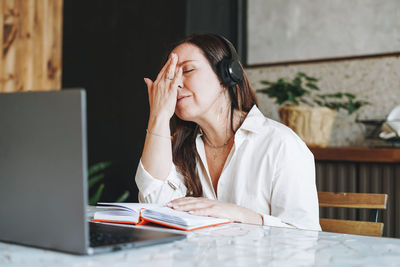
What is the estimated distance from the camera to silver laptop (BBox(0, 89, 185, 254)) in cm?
66

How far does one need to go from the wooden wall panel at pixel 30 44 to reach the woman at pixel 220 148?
1998 millimetres

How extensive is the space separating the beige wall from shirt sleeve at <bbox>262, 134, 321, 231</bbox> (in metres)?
1.11

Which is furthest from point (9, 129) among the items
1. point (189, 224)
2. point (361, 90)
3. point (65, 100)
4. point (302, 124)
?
point (361, 90)

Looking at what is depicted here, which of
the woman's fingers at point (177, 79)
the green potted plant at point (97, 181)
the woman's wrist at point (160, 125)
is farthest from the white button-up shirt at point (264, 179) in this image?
the green potted plant at point (97, 181)

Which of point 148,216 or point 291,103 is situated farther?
point 291,103

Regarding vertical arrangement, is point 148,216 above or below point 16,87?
below

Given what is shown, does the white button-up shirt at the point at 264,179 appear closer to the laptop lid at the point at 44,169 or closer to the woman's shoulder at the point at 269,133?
the woman's shoulder at the point at 269,133

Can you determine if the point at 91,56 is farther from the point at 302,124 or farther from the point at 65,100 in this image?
the point at 65,100

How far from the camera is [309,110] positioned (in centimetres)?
215

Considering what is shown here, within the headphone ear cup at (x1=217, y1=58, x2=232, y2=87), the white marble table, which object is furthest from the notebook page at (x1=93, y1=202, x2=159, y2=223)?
the headphone ear cup at (x1=217, y1=58, x2=232, y2=87)

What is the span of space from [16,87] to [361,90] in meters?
2.28

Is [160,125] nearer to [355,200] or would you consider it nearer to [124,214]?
[124,214]

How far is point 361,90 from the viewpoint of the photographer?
2.41 m

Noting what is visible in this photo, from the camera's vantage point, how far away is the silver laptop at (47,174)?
66 centimetres
